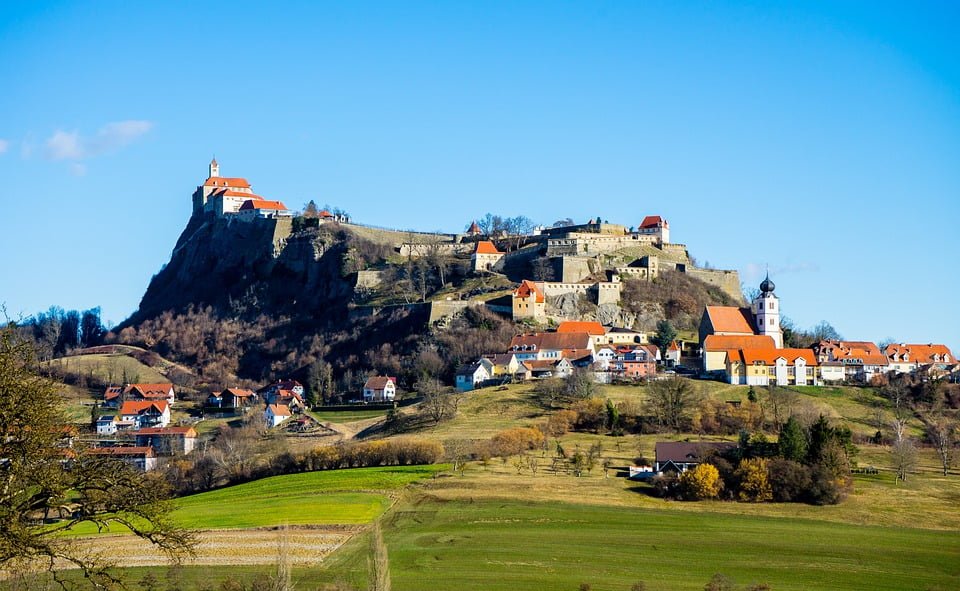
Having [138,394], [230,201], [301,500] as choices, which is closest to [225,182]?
[230,201]

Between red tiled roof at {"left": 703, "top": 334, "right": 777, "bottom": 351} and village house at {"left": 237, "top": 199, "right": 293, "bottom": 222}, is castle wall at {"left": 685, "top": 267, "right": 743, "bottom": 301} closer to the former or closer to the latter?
Answer: red tiled roof at {"left": 703, "top": 334, "right": 777, "bottom": 351}

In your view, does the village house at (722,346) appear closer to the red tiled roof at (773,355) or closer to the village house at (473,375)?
the red tiled roof at (773,355)

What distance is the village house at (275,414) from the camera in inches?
3127

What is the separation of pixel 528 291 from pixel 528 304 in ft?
4.22

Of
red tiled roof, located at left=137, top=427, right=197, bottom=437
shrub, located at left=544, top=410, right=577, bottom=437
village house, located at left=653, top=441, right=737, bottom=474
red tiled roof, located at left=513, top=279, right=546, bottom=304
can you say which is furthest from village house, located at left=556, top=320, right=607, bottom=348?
village house, located at left=653, top=441, right=737, bottom=474

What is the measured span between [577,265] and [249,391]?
3302cm

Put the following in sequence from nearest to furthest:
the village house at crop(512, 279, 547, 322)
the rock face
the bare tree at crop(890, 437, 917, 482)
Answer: the bare tree at crop(890, 437, 917, 482), the village house at crop(512, 279, 547, 322), the rock face

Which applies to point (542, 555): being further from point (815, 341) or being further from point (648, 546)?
point (815, 341)

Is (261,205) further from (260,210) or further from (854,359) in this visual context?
(854,359)

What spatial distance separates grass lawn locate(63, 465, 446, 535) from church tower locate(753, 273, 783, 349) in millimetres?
41862

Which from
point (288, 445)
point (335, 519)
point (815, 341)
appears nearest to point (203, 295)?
point (288, 445)

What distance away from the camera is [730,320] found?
290 feet

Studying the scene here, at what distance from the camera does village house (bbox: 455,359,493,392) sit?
81.7 metres

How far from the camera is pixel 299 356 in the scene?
97938 mm
